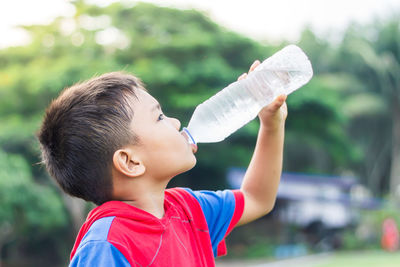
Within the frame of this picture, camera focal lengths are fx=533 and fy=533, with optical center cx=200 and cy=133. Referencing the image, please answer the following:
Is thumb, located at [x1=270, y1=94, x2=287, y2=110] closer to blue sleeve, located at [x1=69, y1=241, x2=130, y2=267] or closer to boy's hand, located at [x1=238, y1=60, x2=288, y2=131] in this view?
boy's hand, located at [x1=238, y1=60, x2=288, y2=131]

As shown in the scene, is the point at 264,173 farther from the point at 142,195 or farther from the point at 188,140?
the point at 142,195

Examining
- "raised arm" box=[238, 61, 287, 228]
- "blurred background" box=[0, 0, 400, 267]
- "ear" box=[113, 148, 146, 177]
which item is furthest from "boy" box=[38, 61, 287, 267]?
"blurred background" box=[0, 0, 400, 267]

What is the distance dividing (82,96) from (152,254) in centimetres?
48

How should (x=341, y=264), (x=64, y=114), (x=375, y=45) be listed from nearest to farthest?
(x=64, y=114)
(x=341, y=264)
(x=375, y=45)

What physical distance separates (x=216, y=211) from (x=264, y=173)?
230 mm

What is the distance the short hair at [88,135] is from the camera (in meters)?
1.44

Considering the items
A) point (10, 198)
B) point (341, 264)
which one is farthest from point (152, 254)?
point (341, 264)

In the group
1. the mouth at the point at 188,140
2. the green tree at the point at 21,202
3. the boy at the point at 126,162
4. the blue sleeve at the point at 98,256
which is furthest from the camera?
the green tree at the point at 21,202

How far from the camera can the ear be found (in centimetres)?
142

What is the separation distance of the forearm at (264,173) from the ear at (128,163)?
0.49m

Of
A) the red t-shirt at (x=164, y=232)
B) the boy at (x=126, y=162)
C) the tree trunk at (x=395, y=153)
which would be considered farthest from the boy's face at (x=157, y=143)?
the tree trunk at (x=395, y=153)

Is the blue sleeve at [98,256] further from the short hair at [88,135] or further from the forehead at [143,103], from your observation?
the forehead at [143,103]

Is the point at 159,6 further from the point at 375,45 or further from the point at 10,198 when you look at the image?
the point at 375,45

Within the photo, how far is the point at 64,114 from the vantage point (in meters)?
1.47
